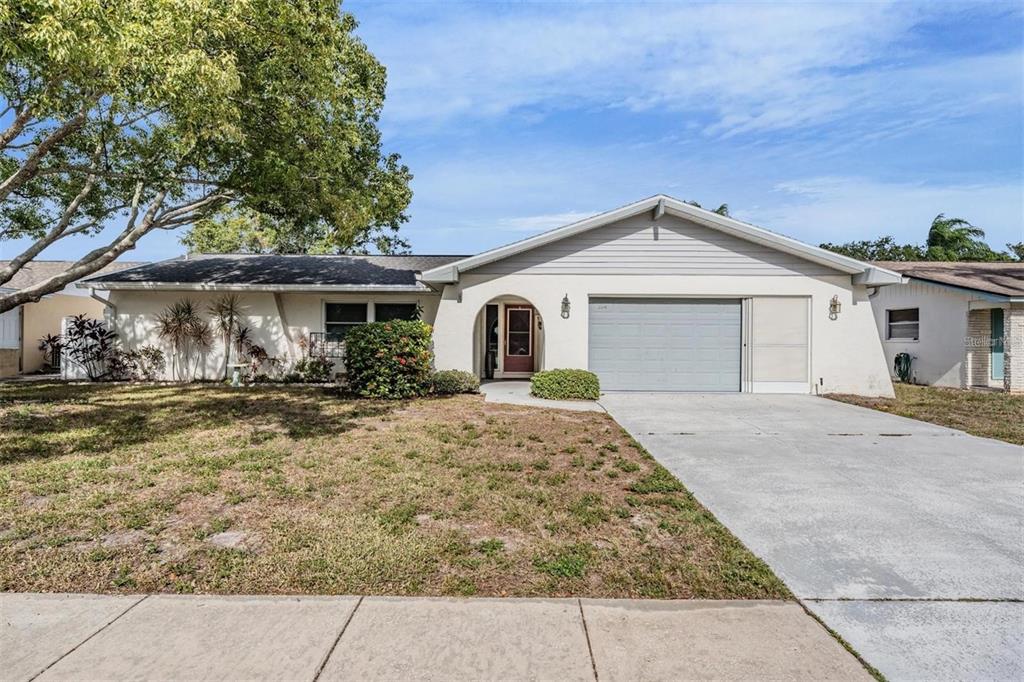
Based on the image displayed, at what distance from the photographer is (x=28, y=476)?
555 cm

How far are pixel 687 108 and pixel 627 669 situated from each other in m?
14.4

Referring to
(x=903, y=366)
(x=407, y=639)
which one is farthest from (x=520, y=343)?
(x=407, y=639)

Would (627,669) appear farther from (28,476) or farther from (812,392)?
(812,392)

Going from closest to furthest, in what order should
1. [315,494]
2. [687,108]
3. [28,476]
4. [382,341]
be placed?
1. [315,494]
2. [28,476]
3. [382,341]
4. [687,108]

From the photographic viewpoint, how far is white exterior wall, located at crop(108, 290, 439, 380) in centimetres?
1464

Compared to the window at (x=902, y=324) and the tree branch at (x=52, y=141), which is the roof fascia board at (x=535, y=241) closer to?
the tree branch at (x=52, y=141)

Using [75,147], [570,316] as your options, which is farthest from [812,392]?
[75,147]

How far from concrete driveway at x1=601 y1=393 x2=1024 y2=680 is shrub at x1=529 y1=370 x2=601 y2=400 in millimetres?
2744

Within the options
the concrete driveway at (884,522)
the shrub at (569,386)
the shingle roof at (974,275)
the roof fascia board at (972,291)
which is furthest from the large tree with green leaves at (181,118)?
the shingle roof at (974,275)

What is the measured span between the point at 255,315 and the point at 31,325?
9128 millimetres

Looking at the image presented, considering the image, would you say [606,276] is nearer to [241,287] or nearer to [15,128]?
[241,287]

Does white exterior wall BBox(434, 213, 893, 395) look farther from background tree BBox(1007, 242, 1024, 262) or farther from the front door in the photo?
background tree BBox(1007, 242, 1024, 262)

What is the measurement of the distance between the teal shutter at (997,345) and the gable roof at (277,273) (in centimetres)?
1528

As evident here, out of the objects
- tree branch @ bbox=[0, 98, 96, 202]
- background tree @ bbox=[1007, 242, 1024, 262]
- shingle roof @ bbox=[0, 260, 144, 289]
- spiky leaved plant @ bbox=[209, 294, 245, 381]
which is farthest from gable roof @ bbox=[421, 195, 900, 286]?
background tree @ bbox=[1007, 242, 1024, 262]
